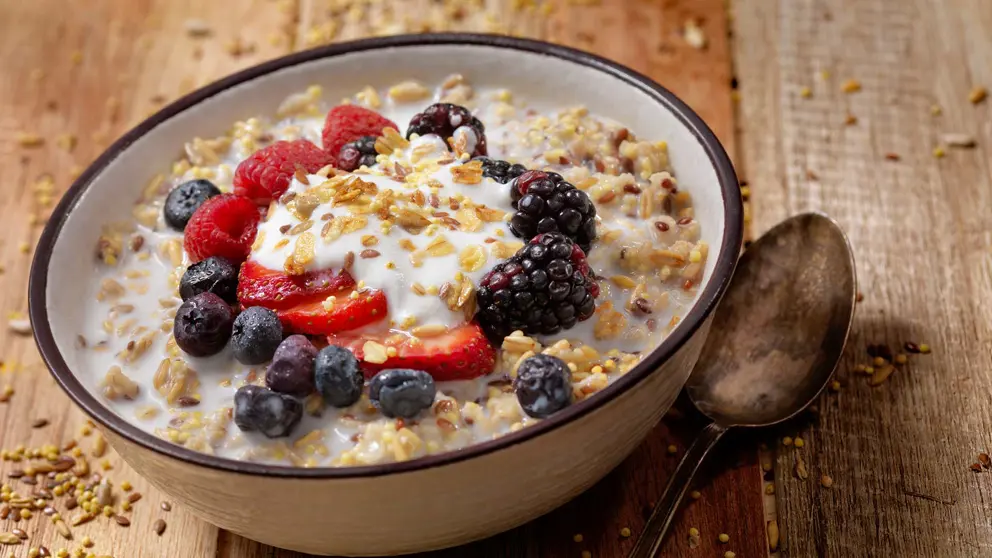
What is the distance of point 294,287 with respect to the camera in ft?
6.27

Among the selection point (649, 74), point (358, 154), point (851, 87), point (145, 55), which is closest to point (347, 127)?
point (358, 154)

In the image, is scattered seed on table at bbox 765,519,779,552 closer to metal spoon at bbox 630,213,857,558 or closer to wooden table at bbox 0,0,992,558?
wooden table at bbox 0,0,992,558

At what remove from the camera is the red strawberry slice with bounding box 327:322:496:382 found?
71.0 inches

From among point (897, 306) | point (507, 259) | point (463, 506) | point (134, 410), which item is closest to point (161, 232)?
point (134, 410)

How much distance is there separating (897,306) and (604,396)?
1077 mm

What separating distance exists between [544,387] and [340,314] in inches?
15.4

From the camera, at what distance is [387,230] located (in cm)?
194

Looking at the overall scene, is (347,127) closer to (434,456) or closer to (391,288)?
(391,288)

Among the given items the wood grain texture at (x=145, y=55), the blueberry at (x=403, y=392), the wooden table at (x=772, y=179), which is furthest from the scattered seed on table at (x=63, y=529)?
the blueberry at (x=403, y=392)

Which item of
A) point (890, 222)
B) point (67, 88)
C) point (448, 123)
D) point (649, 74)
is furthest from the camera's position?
point (67, 88)

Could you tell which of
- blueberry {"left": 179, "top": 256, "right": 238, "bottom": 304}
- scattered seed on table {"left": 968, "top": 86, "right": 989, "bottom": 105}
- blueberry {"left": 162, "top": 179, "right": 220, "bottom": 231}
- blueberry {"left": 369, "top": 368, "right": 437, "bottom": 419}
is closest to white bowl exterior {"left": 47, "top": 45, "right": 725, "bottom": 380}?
blueberry {"left": 162, "top": 179, "right": 220, "bottom": 231}

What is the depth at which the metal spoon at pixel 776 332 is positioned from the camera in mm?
2180

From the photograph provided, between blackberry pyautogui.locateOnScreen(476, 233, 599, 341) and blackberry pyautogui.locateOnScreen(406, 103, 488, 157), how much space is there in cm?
39

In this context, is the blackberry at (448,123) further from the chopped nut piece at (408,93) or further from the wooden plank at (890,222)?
the wooden plank at (890,222)
